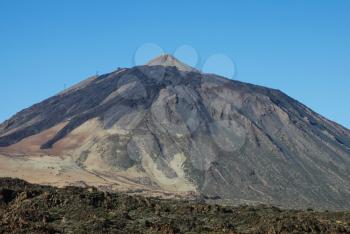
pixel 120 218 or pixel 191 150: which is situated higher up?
pixel 191 150

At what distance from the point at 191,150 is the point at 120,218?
135329 millimetres

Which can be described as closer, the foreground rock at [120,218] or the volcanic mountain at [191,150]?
the foreground rock at [120,218]

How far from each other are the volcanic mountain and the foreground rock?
93253 millimetres

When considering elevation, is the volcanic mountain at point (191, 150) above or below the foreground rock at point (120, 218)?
above

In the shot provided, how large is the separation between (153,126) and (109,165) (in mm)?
22129

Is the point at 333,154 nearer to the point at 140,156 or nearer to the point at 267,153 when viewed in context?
the point at 267,153

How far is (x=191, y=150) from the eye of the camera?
16225cm

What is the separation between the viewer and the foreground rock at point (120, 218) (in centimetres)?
2422

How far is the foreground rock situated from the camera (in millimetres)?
24219

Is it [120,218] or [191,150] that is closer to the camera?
[120,218]

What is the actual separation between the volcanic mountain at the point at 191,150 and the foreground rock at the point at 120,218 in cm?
9325

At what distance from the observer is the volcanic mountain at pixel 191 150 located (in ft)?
468

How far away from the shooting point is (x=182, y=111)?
181125 mm

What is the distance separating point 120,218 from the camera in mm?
27125
